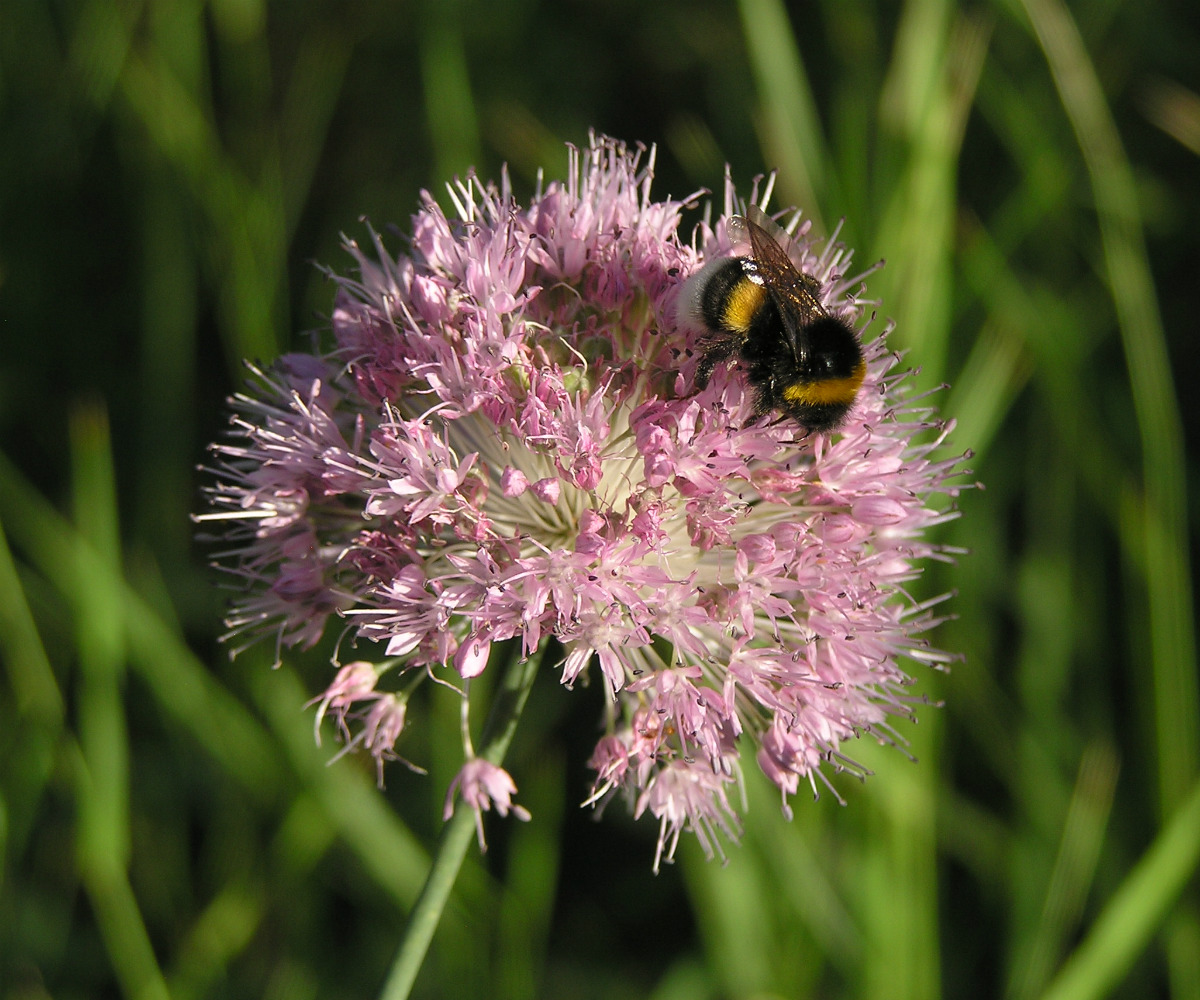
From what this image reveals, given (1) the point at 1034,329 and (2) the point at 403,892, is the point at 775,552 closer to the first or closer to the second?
(2) the point at 403,892

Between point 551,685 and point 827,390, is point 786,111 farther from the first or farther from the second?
point 551,685

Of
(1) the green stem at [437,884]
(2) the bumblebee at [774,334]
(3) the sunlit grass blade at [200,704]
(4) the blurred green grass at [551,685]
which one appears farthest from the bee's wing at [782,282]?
(3) the sunlit grass blade at [200,704]

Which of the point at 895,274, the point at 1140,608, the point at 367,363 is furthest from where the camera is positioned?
the point at 1140,608

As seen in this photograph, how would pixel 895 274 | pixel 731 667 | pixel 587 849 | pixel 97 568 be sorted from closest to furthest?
pixel 731 667 → pixel 97 568 → pixel 895 274 → pixel 587 849

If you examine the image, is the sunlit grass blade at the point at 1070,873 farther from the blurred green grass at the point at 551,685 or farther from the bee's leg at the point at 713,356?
the bee's leg at the point at 713,356

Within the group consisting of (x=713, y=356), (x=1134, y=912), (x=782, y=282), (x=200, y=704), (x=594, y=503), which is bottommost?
(x=200, y=704)

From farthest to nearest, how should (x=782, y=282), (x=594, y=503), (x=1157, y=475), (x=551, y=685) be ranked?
(x=551, y=685) < (x=1157, y=475) < (x=594, y=503) < (x=782, y=282)

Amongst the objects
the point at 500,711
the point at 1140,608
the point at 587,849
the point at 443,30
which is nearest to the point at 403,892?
the point at 587,849

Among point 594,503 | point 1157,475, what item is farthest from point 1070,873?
point 594,503
